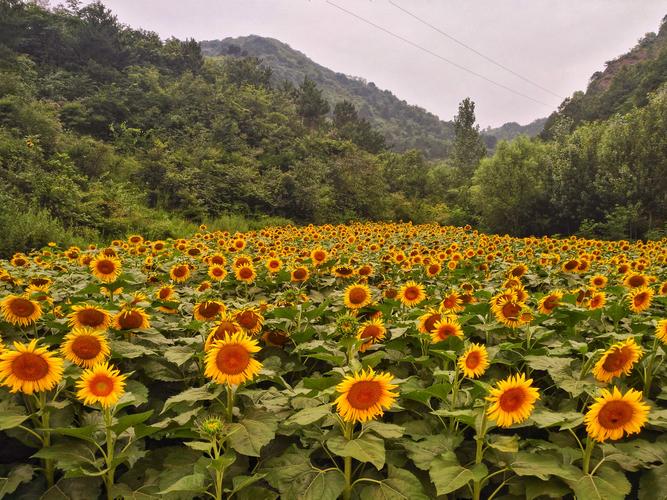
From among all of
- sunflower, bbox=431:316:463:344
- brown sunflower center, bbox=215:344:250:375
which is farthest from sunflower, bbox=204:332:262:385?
sunflower, bbox=431:316:463:344

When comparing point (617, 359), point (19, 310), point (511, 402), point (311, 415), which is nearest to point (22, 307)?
point (19, 310)

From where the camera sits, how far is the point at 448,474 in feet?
4.88

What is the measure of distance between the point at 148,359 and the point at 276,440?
2.89 feet

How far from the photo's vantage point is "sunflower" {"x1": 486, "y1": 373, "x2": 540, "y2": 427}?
1.52 metres

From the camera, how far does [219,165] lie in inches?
904

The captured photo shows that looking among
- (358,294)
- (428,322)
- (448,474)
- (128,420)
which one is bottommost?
(128,420)

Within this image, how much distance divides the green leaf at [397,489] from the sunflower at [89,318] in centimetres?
152

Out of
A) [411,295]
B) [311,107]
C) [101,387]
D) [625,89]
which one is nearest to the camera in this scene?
[101,387]

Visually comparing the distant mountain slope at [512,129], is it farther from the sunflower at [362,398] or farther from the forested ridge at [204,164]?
the sunflower at [362,398]

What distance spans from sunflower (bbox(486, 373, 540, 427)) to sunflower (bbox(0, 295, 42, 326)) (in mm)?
2351

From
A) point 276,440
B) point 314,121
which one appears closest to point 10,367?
point 276,440

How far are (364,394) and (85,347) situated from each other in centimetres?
130

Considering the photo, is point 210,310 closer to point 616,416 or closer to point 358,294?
point 358,294

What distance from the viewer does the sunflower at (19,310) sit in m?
2.27
